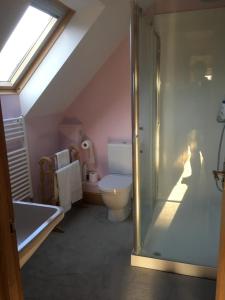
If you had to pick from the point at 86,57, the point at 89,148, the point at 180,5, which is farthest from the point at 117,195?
the point at 180,5

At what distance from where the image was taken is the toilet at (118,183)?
2893mm

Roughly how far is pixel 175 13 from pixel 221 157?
5.47 ft

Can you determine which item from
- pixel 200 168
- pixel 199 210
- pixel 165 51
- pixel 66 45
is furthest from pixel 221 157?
pixel 66 45

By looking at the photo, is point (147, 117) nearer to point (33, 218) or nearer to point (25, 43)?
point (25, 43)

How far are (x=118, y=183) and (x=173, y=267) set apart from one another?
42.7 inches

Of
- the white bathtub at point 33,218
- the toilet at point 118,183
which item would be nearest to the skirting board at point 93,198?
the toilet at point 118,183

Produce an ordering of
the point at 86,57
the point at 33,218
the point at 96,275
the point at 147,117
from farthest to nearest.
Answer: the point at 86,57 → the point at 147,117 → the point at 96,275 → the point at 33,218

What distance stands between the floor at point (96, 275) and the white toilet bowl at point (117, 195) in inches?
9.5

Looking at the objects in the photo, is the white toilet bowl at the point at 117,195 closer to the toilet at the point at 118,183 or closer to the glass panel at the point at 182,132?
the toilet at the point at 118,183

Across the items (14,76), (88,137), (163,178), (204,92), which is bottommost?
(163,178)

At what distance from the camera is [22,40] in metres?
2.64

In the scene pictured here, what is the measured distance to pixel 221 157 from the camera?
308cm

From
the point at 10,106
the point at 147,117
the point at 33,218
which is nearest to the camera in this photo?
the point at 33,218

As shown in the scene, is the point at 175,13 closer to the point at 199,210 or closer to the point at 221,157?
the point at 221,157
